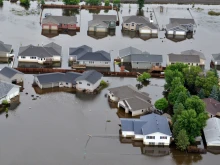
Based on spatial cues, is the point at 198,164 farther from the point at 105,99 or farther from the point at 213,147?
the point at 105,99

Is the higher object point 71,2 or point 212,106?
point 71,2

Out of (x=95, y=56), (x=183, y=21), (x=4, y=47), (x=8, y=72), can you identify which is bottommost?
(x=8, y=72)

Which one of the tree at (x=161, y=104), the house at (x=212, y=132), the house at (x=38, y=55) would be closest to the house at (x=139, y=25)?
the house at (x=38, y=55)

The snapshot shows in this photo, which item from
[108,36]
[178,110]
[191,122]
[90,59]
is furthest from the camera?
[108,36]

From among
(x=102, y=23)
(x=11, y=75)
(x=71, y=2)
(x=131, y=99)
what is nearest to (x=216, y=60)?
(x=131, y=99)

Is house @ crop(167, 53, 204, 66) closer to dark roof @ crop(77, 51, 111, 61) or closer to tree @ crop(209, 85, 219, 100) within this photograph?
dark roof @ crop(77, 51, 111, 61)

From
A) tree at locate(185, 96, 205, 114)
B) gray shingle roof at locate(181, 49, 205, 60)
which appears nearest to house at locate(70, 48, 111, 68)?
gray shingle roof at locate(181, 49, 205, 60)

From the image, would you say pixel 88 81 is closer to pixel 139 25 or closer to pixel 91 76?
pixel 91 76
